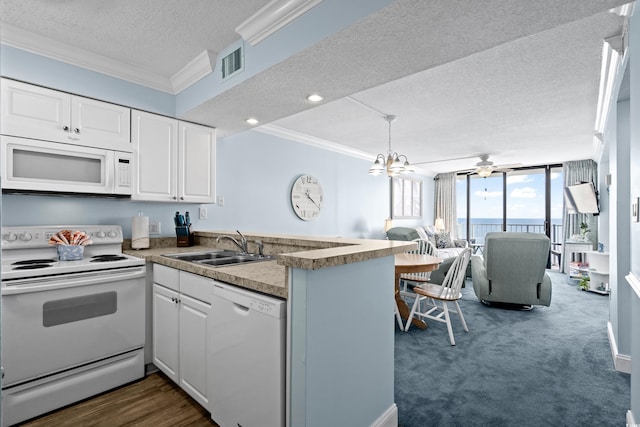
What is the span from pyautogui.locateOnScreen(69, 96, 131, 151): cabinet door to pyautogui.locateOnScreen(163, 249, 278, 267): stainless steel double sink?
100cm

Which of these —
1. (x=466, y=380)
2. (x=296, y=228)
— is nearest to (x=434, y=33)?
(x=466, y=380)

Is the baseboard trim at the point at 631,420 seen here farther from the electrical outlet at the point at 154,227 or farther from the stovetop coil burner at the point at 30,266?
the electrical outlet at the point at 154,227

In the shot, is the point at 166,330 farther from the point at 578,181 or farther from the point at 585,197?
the point at 578,181

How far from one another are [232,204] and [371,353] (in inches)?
99.7

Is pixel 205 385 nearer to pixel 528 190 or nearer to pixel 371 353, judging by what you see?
pixel 371 353

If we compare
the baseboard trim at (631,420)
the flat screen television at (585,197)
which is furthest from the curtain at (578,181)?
the baseboard trim at (631,420)

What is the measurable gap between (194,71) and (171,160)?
2.58 ft

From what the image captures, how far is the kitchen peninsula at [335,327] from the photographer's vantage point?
1.41 metres

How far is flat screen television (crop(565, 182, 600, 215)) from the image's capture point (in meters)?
5.24

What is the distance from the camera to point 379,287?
1.81 metres

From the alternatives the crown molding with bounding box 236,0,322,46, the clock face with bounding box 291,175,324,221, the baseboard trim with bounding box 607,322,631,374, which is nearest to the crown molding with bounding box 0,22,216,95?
the crown molding with bounding box 236,0,322,46

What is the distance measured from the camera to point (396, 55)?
1.89m

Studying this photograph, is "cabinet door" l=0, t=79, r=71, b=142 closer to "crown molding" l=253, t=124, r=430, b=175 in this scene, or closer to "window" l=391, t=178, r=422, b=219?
"crown molding" l=253, t=124, r=430, b=175

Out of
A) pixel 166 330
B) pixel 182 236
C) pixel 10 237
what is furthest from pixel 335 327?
pixel 10 237
